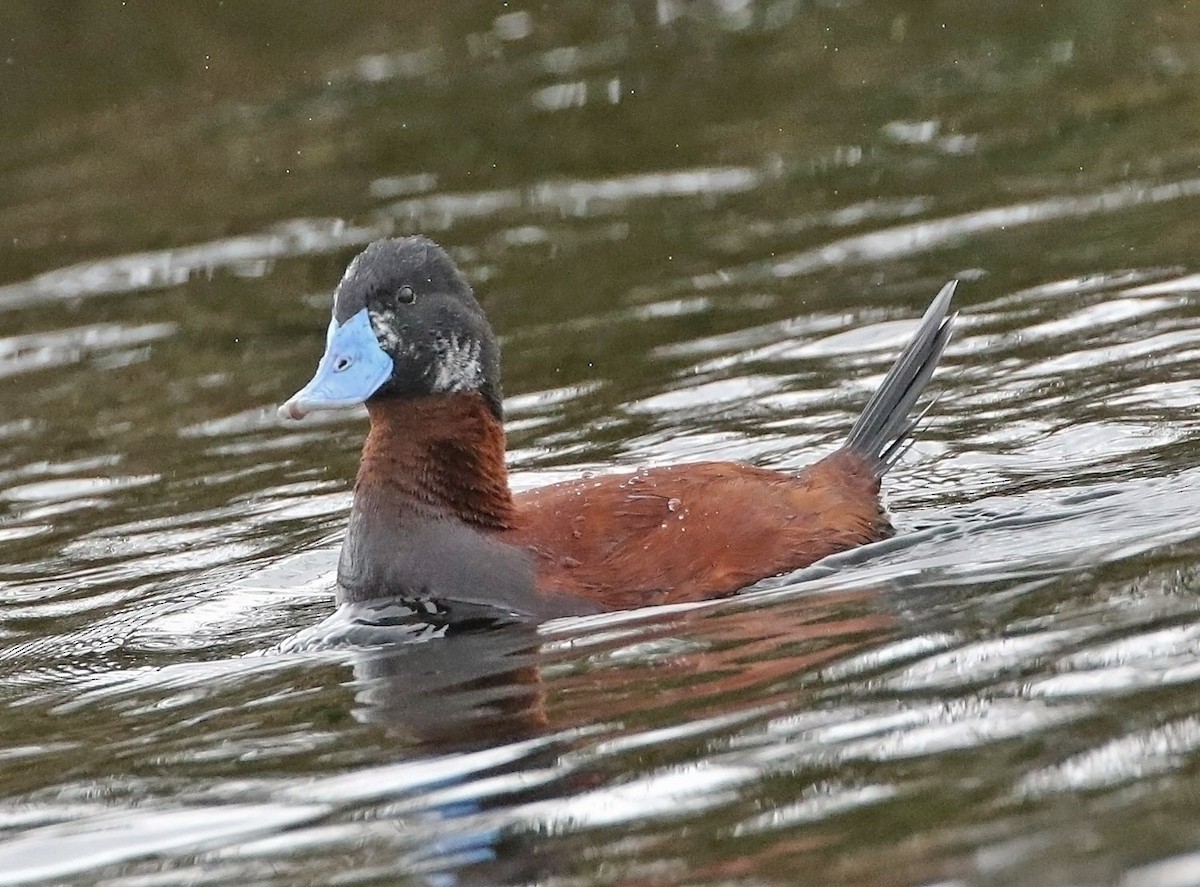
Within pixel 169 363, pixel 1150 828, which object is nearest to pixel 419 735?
pixel 1150 828

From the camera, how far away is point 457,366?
6.58 meters

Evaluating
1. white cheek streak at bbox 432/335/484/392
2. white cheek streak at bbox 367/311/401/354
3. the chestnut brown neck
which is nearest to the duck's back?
the chestnut brown neck

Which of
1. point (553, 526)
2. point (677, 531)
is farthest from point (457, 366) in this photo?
point (677, 531)

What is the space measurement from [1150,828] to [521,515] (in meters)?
2.93

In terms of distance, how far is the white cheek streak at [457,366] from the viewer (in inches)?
258

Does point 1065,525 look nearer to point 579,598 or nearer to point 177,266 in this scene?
point 579,598

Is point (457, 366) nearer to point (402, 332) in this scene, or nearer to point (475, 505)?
point (402, 332)

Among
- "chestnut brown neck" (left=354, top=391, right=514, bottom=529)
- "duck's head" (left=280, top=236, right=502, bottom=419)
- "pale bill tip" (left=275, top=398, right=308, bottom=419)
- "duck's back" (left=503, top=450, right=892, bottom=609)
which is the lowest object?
"duck's back" (left=503, top=450, right=892, bottom=609)

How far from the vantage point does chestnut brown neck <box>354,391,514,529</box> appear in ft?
21.3

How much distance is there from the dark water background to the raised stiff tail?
0.78 ft

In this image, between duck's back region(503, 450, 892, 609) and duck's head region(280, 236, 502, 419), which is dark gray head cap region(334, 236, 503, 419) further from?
duck's back region(503, 450, 892, 609)

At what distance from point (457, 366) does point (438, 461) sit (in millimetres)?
292

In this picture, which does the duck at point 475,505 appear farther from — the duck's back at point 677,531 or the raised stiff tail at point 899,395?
the raised stiff tail at point 899,395

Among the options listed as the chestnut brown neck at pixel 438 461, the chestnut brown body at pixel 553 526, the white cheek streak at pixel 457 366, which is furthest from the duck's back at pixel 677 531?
the white cheek streak at pixel 457 366
